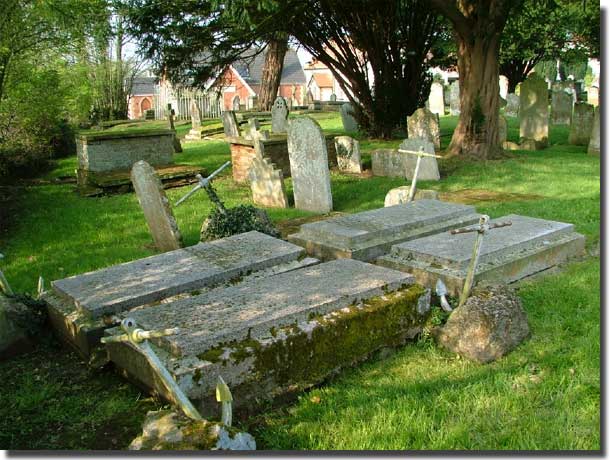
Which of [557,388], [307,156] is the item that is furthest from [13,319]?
[307,156]

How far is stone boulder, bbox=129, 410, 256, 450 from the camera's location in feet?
8.11

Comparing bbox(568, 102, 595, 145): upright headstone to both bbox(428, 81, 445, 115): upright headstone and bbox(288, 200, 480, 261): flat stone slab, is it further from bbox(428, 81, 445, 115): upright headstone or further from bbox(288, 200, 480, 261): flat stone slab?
bbox(428, 81, 445, 115): upright headstone

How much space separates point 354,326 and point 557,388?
113 cm

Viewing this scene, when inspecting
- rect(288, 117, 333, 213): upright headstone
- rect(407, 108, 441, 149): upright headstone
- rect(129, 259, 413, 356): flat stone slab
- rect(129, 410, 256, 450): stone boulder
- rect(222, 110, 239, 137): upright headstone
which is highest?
rect(222, 110, 239, 137): upright headstone

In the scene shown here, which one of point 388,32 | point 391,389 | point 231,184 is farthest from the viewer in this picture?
point 388,32

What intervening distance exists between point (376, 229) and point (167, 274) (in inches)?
76.0

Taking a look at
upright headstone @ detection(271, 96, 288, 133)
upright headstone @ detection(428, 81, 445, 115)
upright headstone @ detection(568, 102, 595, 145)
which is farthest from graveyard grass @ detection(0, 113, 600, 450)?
upright headstone @ detection(428, 81, 445, 115)

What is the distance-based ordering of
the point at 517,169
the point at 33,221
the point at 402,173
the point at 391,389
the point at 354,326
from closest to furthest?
the point at 391,389 < the point at 354,326 < the point at 517,169 < the point at 33,221 < the point at 402,173

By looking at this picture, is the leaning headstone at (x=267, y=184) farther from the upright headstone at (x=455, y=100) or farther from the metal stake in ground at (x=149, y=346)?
the upright headstone at (x=455, y=100)

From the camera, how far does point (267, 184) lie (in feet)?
30.9

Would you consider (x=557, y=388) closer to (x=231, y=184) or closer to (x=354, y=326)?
(x=354, y=326)

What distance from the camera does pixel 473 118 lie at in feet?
39.1

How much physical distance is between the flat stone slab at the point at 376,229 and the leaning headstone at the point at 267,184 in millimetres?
3264

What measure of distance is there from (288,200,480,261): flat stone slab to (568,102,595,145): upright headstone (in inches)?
364
